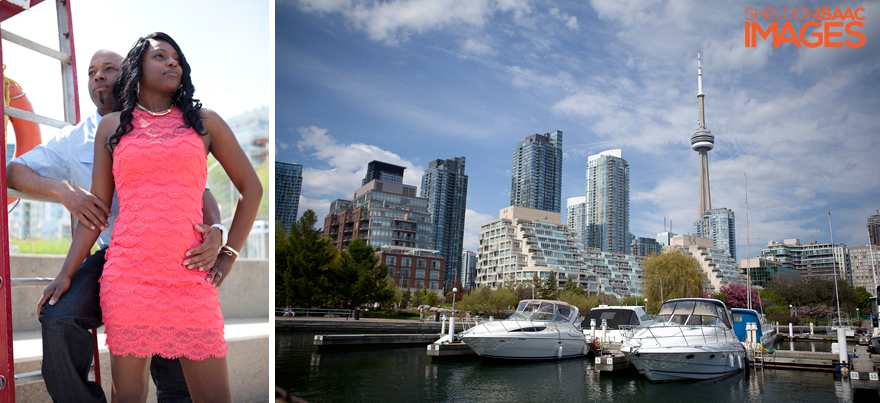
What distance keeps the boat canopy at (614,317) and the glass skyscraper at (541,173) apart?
171 feet

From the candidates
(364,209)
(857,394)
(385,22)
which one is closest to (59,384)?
(857,394)

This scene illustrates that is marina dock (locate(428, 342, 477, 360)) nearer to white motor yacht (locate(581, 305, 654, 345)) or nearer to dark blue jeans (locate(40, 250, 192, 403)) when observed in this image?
white motor yacht (locate(581, 305, 654, 345))

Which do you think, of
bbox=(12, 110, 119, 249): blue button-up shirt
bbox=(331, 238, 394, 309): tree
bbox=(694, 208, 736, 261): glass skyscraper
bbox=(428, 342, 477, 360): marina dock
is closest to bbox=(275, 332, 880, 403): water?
bbox=(428, 342, 477, 360): marina dock

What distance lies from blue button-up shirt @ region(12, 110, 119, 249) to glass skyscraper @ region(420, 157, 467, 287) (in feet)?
170

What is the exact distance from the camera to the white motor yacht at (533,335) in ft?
30.5

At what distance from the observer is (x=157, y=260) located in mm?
1002

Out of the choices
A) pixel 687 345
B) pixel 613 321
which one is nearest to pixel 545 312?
pixel 613 321

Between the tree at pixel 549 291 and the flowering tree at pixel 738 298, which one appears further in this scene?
the flowering tree at pixel 738 298

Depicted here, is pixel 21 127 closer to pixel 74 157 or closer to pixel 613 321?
pixel 74 157

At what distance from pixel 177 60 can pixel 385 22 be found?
32.4 m

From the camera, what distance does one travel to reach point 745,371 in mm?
8461

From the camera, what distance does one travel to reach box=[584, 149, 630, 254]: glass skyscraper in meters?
73.1

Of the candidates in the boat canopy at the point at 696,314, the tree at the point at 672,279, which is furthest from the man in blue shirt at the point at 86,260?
the tree at the point at 672,279

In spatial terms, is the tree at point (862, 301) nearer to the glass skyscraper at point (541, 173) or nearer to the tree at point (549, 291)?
the tree at point (549, 291)
